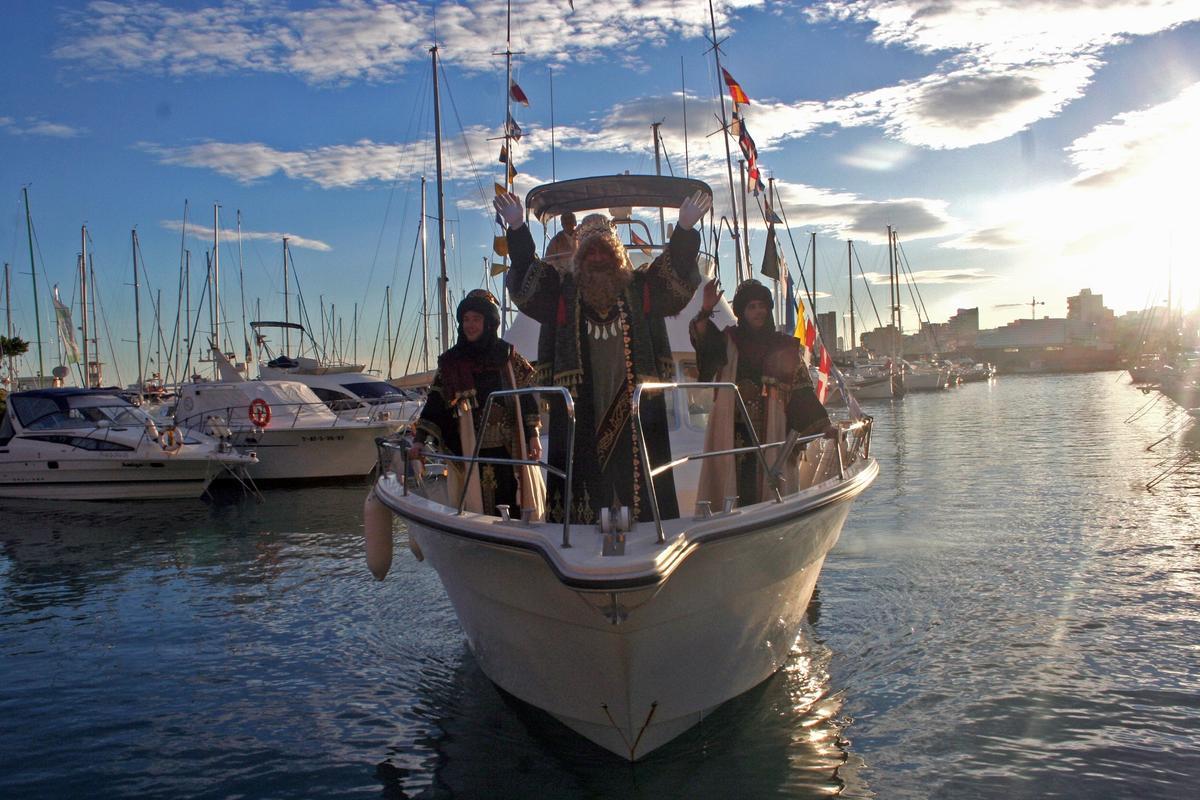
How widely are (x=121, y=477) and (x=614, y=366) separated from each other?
14563 millimetres

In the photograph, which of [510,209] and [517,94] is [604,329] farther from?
[517,94]

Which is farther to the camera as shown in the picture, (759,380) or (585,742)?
(759,380)

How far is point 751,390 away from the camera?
5.44 m

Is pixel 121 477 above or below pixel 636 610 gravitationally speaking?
below

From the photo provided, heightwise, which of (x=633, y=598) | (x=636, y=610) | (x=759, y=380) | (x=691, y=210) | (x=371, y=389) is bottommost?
(x=636, y=610)

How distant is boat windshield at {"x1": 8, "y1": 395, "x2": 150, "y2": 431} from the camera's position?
56.7 feet

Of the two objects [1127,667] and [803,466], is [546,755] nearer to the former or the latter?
[803,466]

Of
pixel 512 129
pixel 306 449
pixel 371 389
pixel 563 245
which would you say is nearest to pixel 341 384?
pixel 371 389

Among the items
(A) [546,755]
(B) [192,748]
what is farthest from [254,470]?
(A) [546,755]

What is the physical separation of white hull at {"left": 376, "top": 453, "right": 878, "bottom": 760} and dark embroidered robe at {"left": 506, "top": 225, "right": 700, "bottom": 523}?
19.7 inches

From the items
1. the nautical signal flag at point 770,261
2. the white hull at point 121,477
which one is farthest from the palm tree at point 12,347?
the nautical signal flag at point 770,261

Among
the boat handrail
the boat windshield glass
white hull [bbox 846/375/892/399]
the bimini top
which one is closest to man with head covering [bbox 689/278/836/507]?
the bimini top

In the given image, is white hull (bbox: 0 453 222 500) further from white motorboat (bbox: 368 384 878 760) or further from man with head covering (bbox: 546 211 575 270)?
white motorboat (bbox: 368 384 878 760)

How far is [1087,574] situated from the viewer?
8141 mm
